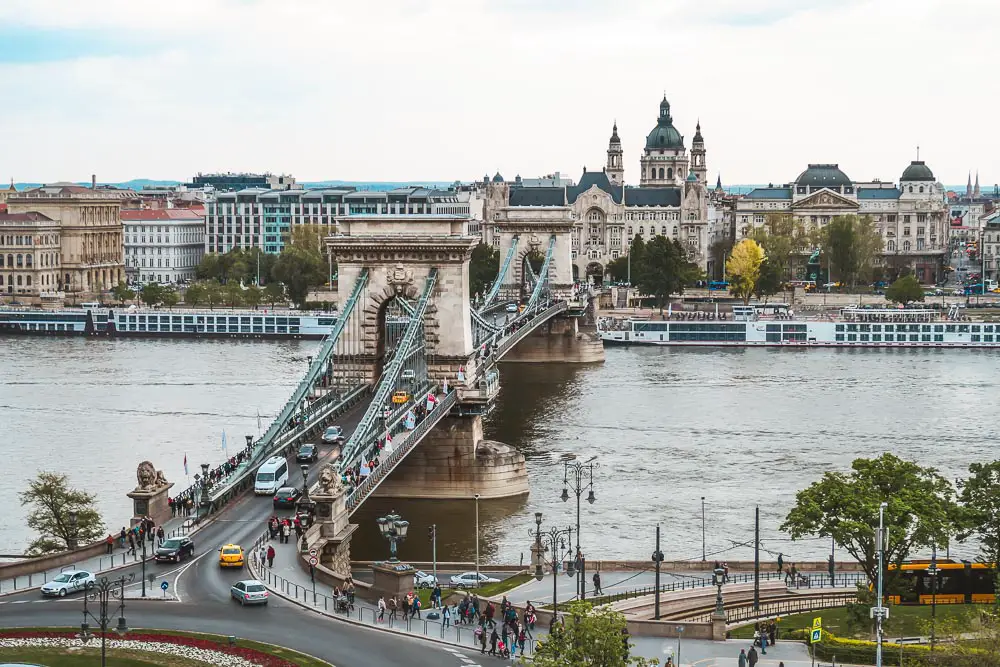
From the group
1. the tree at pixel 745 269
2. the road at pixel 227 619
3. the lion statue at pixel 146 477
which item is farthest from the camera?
the tree at pixel 745 269

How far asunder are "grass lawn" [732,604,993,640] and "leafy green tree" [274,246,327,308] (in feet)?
336

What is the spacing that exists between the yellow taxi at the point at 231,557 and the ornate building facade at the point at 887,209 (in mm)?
137966

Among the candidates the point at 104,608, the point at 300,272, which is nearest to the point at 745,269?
the point at 300,272

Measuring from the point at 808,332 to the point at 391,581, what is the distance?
289 feet

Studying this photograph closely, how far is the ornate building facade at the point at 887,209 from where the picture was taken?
177750 millimetres

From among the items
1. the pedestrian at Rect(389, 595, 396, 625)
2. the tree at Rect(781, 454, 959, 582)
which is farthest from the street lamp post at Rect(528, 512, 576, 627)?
the tree at Rect(781, 454, 959, 582)

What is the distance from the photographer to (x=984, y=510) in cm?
4394

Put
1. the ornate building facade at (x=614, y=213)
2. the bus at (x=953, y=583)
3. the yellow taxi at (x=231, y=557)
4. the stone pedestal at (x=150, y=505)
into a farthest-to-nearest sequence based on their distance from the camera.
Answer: the ornate building facade at (x=614, y=213), the stone pedestal at (x=150, y=505), the bus at (x=953, y=583), the yellow taxi at (x=231, y=557)

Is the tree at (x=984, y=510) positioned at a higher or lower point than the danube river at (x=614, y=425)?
higher

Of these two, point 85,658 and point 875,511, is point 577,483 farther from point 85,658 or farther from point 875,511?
point 85,658

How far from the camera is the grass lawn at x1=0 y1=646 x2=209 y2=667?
115 ft

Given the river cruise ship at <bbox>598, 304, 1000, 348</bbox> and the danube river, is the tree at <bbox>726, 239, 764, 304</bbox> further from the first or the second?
the danube river

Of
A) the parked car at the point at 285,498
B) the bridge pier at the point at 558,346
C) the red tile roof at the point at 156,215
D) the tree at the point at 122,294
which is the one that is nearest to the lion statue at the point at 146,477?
the parked car at the point at 285,498

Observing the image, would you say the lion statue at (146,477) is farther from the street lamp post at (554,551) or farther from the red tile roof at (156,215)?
the red tile roof at (156,215)
